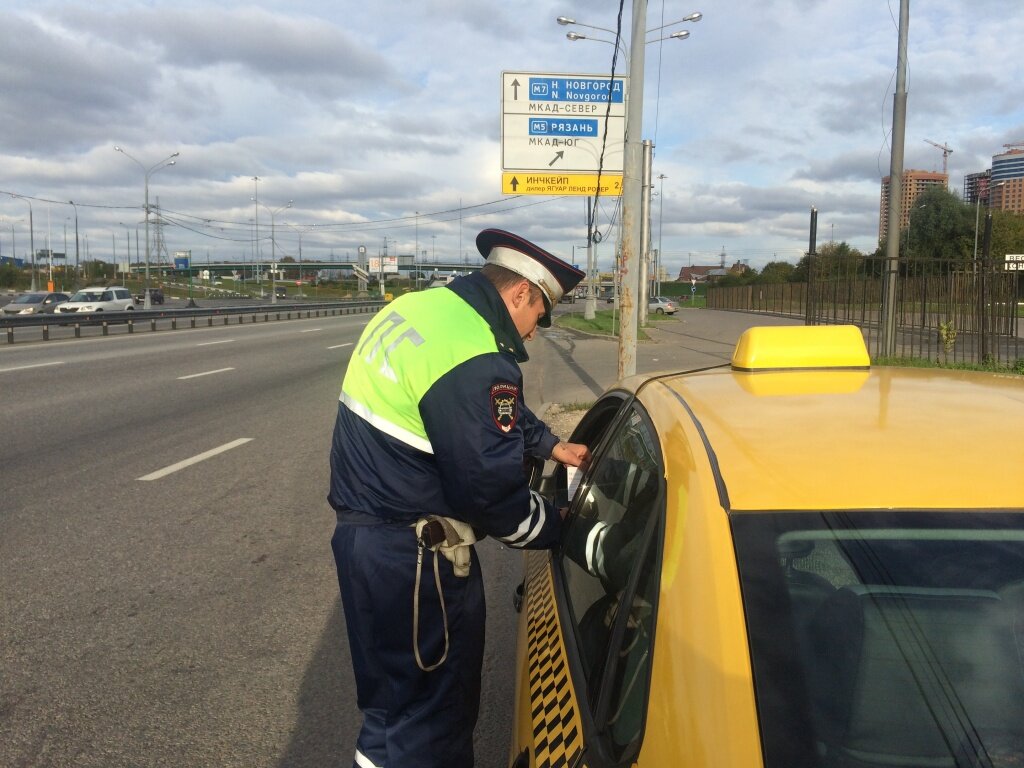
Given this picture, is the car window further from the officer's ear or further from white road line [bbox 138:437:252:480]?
white road line [bbox 138:437:252:480]

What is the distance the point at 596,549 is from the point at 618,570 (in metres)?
0.27

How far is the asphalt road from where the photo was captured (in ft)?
10.4

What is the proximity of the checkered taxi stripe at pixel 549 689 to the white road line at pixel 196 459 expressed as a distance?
5.46 metres

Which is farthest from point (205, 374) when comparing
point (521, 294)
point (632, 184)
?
Answer: point (521, 294)

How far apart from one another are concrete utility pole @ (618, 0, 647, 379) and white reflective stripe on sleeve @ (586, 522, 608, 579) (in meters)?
7.71

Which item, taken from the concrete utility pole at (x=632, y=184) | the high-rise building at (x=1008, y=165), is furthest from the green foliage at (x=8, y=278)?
the high-rise building at (x=1008, y=165)

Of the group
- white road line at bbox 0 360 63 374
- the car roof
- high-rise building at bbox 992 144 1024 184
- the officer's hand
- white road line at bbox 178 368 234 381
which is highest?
high-rise building at bbox 992 144 1024 184

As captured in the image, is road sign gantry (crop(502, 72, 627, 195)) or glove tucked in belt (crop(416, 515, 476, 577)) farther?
road sign gantry (crop(502, 72, 627, 195))

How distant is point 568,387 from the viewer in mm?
14234

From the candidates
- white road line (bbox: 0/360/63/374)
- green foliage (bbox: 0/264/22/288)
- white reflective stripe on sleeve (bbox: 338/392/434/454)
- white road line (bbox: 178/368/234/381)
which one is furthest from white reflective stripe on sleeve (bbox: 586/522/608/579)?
green foliage (bbox: 0/264/22/288)

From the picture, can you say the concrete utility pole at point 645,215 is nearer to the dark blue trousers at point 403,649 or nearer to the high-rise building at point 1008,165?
the dark blue trousers at point 403,649

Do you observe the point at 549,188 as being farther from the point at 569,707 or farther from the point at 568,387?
the point at 569,707

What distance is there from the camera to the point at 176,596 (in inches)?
177

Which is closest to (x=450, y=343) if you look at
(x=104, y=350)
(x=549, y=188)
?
(x=549, y=188)
